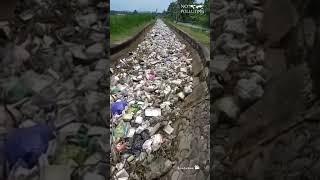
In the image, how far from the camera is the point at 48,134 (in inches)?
106

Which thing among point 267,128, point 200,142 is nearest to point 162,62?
point 200,142

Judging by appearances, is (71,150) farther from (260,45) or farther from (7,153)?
(260,45)

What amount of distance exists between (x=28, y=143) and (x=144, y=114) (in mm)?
3480

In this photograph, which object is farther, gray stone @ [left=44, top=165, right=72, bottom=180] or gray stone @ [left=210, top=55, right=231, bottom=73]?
gray stone @ [left=210, top=55, right=231, bottom=73]

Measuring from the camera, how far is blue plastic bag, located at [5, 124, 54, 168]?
2.66 m

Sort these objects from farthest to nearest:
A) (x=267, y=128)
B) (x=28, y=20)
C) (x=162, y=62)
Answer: (x=162, y=62)
(x=267, y=128)
(x=28, y=20)

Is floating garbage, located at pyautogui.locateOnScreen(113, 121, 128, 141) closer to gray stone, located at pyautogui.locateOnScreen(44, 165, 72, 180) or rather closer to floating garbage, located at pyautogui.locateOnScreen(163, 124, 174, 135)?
floating garbage, located at pyautogui.locateOnScreen(163, 124, 174, 135)

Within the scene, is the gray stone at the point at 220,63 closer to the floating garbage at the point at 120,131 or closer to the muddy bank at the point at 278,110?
the muddy bank at the point at 278,110

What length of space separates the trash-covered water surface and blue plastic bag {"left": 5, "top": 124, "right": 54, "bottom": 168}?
168 centimetres

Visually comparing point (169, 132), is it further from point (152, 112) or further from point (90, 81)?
point (90, 81)

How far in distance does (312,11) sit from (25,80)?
5.95ft

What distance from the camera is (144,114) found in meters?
6.12

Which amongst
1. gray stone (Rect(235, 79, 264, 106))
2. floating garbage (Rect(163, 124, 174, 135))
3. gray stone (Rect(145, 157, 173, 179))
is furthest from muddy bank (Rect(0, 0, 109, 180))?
floating garbage (Rect(163, 124, 174, 135))

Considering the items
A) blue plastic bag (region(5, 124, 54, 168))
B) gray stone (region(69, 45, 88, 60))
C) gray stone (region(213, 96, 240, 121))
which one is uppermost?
gray stone (region(69, 45, 88, 60))
